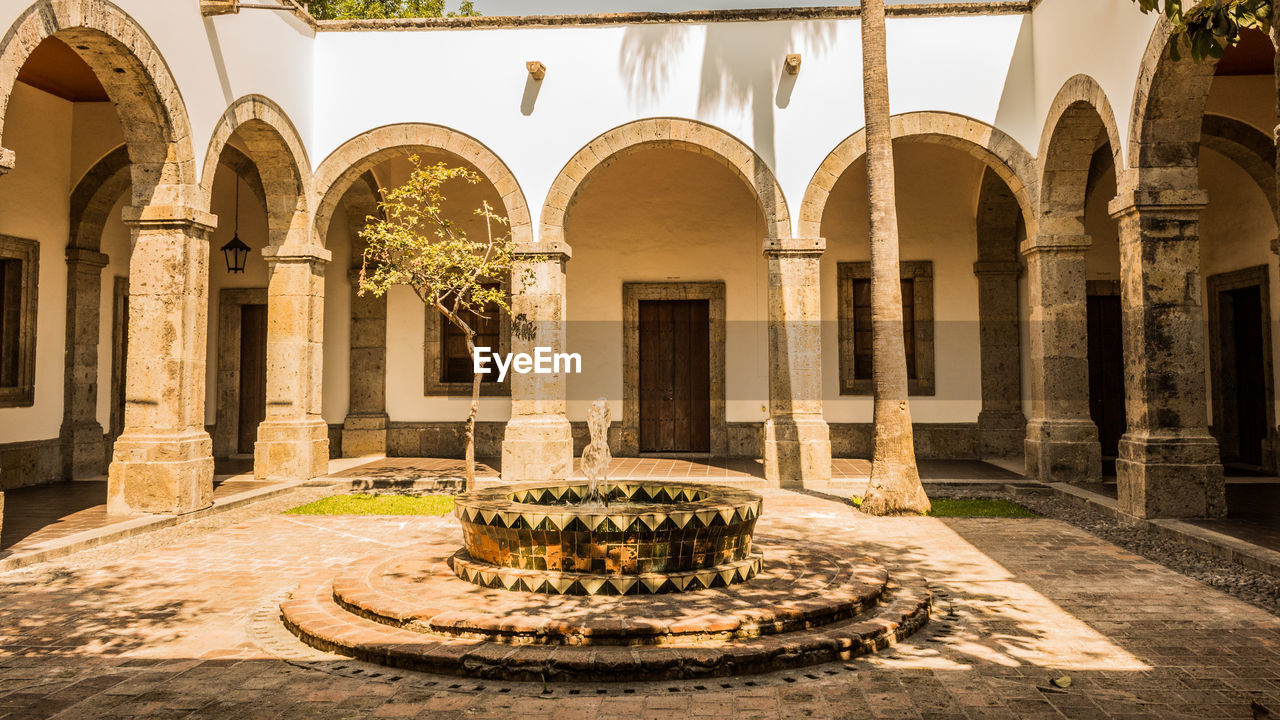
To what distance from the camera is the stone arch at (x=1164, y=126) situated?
6.82 m

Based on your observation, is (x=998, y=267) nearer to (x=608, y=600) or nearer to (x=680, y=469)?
(x=680, y=469)

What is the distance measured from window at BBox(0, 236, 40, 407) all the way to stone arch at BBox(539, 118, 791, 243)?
19.1ft

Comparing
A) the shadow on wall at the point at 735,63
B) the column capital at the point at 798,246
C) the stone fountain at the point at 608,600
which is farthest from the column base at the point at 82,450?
the column capital at the point at 798,246

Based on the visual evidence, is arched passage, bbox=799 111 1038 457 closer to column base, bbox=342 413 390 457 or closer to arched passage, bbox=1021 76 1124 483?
arched passage, bbox=1021 76 1124 483

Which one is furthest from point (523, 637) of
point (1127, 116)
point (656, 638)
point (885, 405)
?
point (1127, 116)

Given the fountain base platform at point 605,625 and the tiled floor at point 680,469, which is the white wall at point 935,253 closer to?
the tiled floor at point 680,469

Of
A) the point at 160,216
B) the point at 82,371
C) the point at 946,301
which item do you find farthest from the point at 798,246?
the point at 82,371

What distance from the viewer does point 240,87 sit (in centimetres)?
856

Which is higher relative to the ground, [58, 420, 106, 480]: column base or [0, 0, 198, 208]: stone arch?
[0, 0, 198, 208]: stone arch

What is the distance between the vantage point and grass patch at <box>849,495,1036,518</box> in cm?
797

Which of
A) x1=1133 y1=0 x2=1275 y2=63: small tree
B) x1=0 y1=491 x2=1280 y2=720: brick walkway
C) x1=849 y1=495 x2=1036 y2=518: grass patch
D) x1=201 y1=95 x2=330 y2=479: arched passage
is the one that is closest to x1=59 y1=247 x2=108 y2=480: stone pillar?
x1=201 y1=95 x2=330 y2=479: arched passage

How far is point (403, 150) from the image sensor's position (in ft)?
33.2

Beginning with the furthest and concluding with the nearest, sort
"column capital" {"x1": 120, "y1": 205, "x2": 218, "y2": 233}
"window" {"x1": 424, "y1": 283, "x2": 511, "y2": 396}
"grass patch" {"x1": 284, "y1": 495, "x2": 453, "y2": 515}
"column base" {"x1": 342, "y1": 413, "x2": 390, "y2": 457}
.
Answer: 1. "window" {"x1": 424, "y1": 283, "x2": 511, "y2": 396}
2. "column base" {"x1": 342, "y1": 413, "x2": 390, "y2": 457}
3. "grass patch" {"x1": 284, "y1": 495, "x2": 453, "y2": 515}
4. "column capital" {"x1": 120, "y1": 205, "x2": 218, "y2": 233}

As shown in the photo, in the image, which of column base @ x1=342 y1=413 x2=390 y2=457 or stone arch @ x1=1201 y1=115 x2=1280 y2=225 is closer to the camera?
stone arch @ x1=1201 y1=115 x2=1280 y2=225
